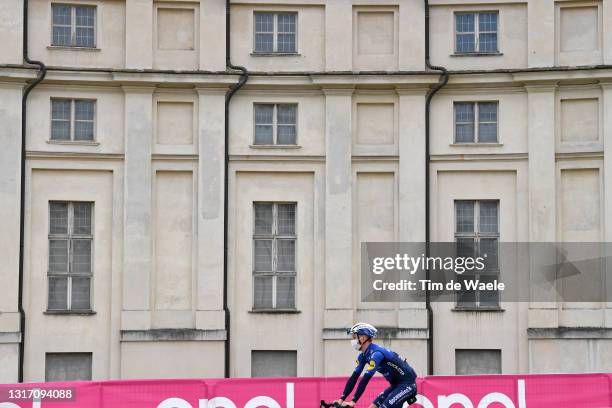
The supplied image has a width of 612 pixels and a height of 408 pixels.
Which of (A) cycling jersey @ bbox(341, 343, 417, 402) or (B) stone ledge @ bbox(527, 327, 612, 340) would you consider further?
(B) stone ledge @ bbox(527, 327, 612, 340)

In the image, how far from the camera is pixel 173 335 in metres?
41.4

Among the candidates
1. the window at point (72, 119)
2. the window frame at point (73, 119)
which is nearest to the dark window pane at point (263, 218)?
the window frame at point (73, 119)

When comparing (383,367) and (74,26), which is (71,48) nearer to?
(74,26)

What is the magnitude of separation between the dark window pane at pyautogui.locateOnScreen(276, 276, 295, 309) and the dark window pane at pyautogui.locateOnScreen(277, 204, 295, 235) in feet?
4.64

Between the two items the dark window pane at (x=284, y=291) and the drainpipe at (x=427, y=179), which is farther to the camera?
the dark window pane at (x=284, y=291)

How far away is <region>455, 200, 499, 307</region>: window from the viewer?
42250 millimetres

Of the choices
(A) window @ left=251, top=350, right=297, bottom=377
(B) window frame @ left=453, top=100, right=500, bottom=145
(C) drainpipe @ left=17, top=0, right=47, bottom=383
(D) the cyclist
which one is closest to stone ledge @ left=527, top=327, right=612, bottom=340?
(B) window frame @ left=453, top=100, right=500, bottom=145

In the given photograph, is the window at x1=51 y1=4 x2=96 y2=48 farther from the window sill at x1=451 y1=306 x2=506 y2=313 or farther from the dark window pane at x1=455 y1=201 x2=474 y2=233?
the window sill at x1=451 y1=306 x2=506 y2=313

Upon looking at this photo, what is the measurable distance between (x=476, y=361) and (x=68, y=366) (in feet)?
40.3

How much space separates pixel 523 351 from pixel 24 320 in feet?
48.9

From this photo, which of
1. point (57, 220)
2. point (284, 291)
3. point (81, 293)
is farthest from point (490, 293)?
point (57, 220)

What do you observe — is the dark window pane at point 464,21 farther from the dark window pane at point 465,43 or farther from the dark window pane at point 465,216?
the dark window pane at point 465,216

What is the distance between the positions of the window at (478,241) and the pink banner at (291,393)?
1179 cm
